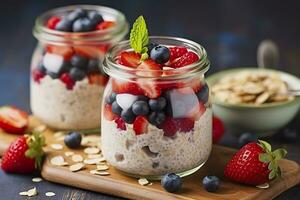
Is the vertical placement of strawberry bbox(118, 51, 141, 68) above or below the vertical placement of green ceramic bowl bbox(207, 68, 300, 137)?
above

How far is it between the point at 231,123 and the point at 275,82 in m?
0.19

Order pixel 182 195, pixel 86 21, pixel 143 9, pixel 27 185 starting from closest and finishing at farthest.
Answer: pixel 182 195, pixel 27 185, pixel 86 21, pixel 143 9

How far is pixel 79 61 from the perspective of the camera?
2293 millimetres

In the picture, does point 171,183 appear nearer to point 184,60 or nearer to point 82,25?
point 184,60

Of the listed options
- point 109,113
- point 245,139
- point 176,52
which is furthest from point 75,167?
point 245,139

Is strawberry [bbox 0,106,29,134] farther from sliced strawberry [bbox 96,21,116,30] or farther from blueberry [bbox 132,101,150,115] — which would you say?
blueberry [bbox 132,101,150,115]

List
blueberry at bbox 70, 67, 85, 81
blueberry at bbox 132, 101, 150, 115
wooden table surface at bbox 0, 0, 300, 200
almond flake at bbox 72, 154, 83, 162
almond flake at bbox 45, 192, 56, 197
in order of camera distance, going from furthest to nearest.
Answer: wooden table surface at bbox 0, 0, 300, 200, blueberry at bbox 70, 67, 85, 81, almond flake at bbox 72, 154, 83, 162, almond flake at bbox 45, 192, 56, 197, blueberry at bbox 132, 101, 150, 115

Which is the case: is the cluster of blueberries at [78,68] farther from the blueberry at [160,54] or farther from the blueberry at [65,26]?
the blueberry at [160,54]

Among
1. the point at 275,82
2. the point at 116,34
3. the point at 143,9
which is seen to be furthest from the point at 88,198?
the point at 143,9

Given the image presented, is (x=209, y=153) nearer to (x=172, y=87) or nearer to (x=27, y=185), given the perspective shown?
(x=172, y=87)

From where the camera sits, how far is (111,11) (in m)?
2.46

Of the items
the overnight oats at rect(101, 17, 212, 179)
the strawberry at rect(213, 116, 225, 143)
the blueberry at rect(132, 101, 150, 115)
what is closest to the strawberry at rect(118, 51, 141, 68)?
the overnight oats at rect(101, 17, 212, 179)

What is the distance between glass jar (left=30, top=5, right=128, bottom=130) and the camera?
2305 millimetres

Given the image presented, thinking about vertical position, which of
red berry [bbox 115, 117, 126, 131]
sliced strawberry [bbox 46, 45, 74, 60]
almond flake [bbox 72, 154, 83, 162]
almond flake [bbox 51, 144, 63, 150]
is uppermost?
sliced strawberry [bbox 46, 45, 74, 60]
